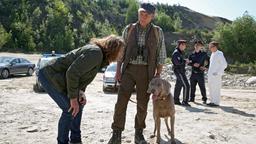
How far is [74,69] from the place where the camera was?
Answer: 18.0 ft

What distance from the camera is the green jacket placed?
18.1 feet

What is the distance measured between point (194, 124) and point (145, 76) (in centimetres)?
271

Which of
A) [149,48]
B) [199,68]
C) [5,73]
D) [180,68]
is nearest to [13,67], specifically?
[5,73]

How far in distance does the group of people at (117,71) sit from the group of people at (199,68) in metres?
5.44

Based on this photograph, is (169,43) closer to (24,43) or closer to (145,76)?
(24,43)

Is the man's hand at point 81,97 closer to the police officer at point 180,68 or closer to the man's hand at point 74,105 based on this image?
the man's hand at point 74,105

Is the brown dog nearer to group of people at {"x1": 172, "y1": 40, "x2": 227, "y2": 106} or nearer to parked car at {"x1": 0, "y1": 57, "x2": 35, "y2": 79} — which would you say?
group of people at {"x1": 172, "y1": 40, "x2": 227, "y2": 106}

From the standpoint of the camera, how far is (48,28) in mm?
76812

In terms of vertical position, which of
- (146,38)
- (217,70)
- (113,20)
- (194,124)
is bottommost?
(194,124)

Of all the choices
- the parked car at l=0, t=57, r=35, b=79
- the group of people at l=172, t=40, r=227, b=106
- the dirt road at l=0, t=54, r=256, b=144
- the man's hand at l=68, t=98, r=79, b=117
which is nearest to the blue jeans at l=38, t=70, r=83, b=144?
the man's hand at l=68, t=98, r=79, b=117

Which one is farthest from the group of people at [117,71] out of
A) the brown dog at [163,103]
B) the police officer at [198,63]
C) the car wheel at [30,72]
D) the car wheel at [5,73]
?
the car wheel at [30,72]

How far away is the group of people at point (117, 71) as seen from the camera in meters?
5.60

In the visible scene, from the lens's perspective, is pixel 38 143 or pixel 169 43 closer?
pixel 38 143

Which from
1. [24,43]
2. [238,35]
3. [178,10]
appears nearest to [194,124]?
[238,35]
